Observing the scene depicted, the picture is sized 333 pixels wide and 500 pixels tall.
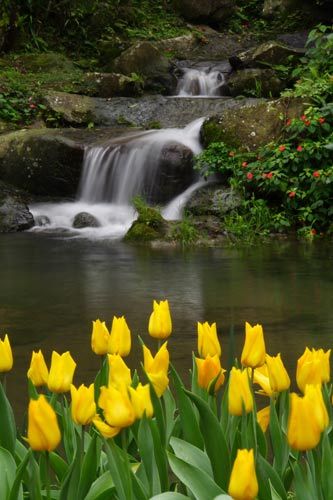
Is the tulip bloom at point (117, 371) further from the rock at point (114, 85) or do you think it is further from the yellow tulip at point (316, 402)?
the rock at point (114, 85)

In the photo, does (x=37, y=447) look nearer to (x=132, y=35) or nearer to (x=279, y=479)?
(x=279, y=479)

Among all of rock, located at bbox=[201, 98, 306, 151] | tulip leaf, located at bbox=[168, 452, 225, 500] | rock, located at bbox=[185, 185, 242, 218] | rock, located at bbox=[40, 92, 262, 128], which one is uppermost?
rock, located at bbox=[40, 92, 262, 128]

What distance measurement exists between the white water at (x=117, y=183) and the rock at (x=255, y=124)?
74 cm

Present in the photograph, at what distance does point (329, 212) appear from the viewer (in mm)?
9188

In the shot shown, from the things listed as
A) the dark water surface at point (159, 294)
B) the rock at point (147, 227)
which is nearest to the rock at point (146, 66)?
the rock at point (147, 227)

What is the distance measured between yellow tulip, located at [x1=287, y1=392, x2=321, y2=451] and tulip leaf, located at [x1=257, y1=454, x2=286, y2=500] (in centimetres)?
18

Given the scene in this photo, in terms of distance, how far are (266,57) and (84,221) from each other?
20.3 feet

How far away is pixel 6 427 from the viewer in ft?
5.54

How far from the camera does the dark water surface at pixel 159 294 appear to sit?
4.39 m

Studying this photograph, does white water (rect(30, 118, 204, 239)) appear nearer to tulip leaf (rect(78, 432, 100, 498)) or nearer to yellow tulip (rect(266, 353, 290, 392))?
yellow tulip (rect(266, 353, 290, 392))

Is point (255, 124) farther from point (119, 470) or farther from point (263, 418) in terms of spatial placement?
point (119, 470)

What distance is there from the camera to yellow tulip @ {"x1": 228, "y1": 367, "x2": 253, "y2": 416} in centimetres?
146

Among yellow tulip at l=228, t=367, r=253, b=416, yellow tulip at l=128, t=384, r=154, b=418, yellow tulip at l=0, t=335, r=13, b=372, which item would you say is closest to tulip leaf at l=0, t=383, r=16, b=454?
yellow tulip at l=0, t=335, r=13, b=372

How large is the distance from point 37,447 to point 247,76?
1342 centimetres
